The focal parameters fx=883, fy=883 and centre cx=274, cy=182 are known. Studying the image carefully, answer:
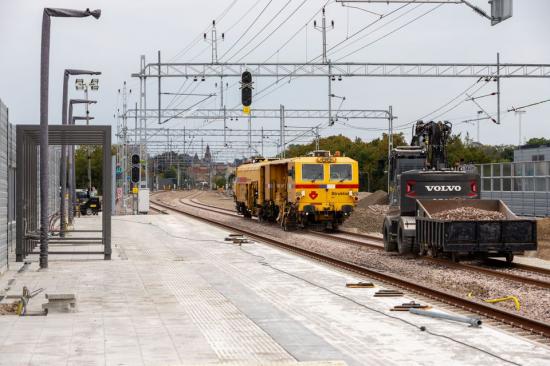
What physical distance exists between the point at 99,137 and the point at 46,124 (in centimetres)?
290

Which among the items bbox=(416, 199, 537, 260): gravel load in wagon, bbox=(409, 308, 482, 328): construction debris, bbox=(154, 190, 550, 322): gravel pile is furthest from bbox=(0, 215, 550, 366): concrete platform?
bbox=(416, 199, 537, 260): gravel load in wagon

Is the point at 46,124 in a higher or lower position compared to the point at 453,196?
higher

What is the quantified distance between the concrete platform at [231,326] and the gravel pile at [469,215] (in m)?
3.44

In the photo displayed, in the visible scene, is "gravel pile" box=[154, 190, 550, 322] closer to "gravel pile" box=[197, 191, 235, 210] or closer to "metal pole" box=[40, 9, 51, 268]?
"metal pole" box=[40, 9, 51, 268]

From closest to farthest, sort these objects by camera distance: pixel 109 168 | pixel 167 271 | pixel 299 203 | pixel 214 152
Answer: pixel 167 271 < pixel 109 168 < pixel 299 203 < pixel 214 152

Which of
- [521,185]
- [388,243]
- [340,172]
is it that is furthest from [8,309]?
[521,185]

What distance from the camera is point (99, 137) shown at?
22406mm

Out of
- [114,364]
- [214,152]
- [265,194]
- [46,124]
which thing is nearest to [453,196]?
[46,124]

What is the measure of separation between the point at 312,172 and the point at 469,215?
14622 millimetres

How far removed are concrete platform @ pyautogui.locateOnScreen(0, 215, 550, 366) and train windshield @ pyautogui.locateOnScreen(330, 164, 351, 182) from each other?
16301 mm


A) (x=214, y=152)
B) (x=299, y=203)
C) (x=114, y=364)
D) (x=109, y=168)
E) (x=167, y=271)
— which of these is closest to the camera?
(x=114, y=364)

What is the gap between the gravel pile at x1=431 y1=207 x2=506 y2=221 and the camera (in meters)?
20.5

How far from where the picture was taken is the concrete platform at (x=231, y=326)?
30.6ft

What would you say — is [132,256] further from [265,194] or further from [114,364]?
[265,194]
